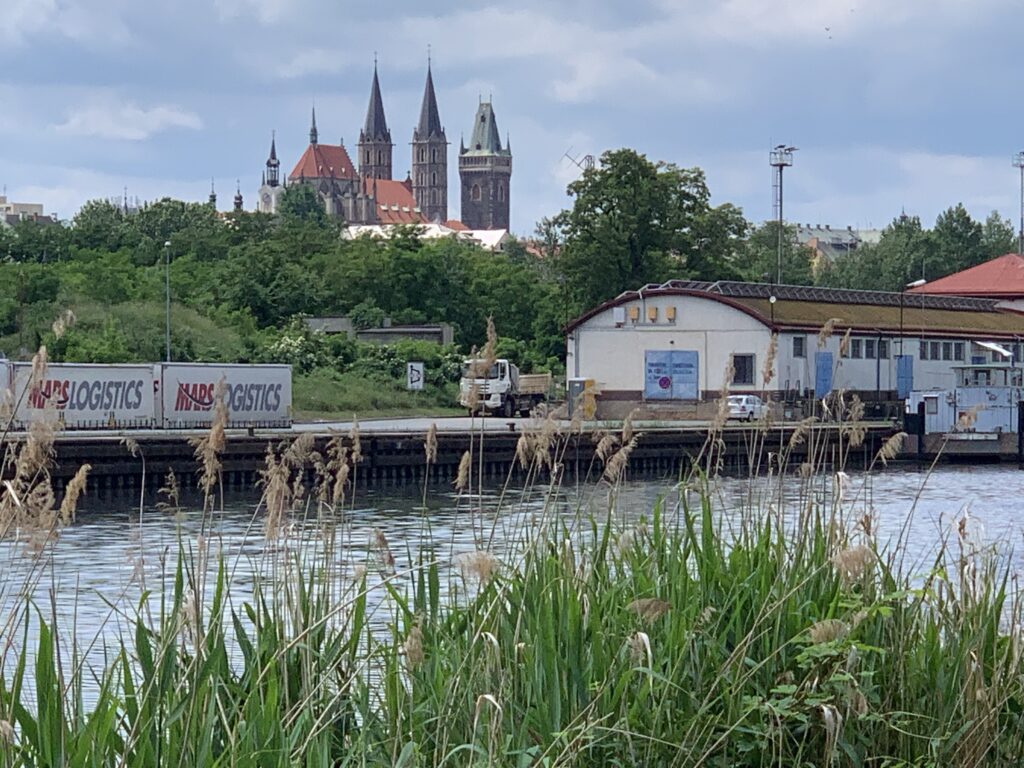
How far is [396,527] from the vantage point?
30047 millimetres

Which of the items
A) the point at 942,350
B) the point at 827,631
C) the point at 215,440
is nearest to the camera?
the point at 827,631

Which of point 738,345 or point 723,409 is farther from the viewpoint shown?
point 738,345

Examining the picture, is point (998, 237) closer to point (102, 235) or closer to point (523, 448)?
point (102, 235)

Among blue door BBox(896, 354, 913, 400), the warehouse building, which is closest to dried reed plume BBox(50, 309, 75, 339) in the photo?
the warehouse building

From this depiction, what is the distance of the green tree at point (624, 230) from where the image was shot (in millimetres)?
82438

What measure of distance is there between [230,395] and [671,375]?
20979 mm

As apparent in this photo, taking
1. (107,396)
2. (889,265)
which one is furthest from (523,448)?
(889,265)

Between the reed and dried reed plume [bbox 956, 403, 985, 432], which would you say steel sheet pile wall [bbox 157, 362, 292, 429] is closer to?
dried reed plume [bbox 956, 403, 985, 432]

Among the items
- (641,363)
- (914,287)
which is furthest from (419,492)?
(914,287)

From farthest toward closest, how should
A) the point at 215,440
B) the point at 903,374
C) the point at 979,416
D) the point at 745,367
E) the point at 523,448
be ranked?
the point at 903,374 → the point at 745,367 → the point at 979,416 → the point at 523,448 → the point at 215,440

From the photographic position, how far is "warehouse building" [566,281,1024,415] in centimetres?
6288

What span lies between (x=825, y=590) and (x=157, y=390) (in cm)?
4243

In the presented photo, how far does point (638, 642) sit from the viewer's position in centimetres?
637

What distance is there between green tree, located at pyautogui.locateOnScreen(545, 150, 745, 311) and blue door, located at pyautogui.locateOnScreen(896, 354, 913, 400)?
17.9 meters
